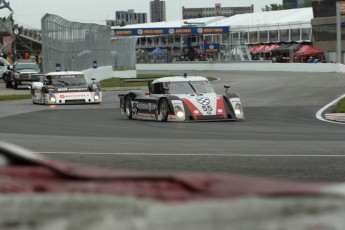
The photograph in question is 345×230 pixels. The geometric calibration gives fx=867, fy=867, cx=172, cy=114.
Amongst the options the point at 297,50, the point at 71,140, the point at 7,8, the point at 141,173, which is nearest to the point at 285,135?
the point at 71,140

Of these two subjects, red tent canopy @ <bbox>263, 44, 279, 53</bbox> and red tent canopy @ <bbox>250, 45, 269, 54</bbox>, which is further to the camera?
red tent canopy @ <bbox>250, 45, 269, 54</bbox>

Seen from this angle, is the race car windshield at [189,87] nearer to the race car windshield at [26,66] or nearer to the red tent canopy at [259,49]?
the race car windshield at [26,66]

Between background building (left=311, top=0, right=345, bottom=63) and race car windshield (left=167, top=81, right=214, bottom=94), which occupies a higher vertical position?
background building (left=311, top=0, right=345, bottom=63)

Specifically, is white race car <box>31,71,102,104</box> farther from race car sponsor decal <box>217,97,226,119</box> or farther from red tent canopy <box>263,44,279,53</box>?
red tent canopy <box>263,44,279,53</box>

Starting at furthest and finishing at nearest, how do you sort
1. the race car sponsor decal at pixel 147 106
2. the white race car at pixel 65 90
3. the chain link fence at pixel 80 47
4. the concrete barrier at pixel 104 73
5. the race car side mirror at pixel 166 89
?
1. the concrete barrier at pixel 104 73
2. the chain link fence at pixel 80 47
3. the white race car at pixel 65 90
4. the race car side mirror at pixel 166 89
5. the race car sponsor decal at pixel 147 106

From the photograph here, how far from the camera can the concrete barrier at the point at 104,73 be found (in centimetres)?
5452

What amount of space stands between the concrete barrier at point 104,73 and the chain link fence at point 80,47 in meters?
0.45

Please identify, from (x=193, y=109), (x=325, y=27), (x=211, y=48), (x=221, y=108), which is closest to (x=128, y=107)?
(x=193, y=109)

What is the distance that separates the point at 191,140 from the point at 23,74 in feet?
111

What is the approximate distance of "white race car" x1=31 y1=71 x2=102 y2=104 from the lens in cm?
3344

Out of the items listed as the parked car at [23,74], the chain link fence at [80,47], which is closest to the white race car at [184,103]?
the chain link fence at [80,47]

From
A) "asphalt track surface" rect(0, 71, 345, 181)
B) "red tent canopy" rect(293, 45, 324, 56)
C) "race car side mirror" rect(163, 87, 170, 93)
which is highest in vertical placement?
"red tent canopy" rect(293, 45, 324, 56)

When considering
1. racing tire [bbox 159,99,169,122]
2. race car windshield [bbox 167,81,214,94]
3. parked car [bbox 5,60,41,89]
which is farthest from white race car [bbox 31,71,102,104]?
parked car [bbox 5,60,41,89]

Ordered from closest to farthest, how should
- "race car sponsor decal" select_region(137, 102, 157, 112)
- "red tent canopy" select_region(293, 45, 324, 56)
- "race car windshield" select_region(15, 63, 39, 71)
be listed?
"race car sponsor decal" select_region(137, 102, 157, 112), "race car windshield" select_region(15, 63, 39, 71), "red tent canopy" select_region(293, 45, 324, 56)
